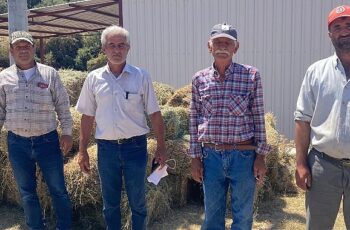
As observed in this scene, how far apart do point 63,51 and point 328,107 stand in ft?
106

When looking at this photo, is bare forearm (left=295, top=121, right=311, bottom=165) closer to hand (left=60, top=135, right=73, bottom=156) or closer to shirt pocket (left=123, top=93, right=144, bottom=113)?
shirt pocket (left=123, top=93, right=144, bottom=113)

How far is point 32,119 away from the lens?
3729 millimetres

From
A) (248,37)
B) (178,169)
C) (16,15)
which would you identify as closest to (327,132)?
(178,169)

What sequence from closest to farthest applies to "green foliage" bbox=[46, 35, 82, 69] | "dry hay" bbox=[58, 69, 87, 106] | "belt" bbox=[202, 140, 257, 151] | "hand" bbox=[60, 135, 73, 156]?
1. "belt" bbox=[202, 140, 257, 151]
2. "hand" bbox=[60, 135, 73, 156]
3. "dry hay" bbox=[58, 69, 87, 106]
4. "green foliage" bbox=[46, 35, 82, 69]

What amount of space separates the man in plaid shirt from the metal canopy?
6.52 m

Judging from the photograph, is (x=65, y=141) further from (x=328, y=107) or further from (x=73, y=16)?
(x=73, y=16)

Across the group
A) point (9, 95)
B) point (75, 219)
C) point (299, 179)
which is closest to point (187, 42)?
point (75, 219)

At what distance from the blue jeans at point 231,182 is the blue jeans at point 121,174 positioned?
618mm

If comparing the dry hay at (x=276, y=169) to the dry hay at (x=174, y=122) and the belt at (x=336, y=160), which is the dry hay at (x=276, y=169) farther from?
the belt at (x=336, y=160)

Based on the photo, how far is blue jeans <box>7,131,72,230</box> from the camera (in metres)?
3.79

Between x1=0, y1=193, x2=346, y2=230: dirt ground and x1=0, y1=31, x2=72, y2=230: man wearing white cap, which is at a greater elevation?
x1=0, y1=31, x2=72, y2=230: man wearing white cap

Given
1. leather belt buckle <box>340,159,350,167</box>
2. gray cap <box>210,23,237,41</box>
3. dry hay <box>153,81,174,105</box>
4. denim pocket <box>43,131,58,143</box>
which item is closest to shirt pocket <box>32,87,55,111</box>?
denim pocket <box>43,131,58,143</box>

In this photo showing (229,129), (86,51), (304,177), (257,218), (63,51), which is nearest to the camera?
(304,177)

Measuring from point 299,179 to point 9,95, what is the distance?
2.54 meters
